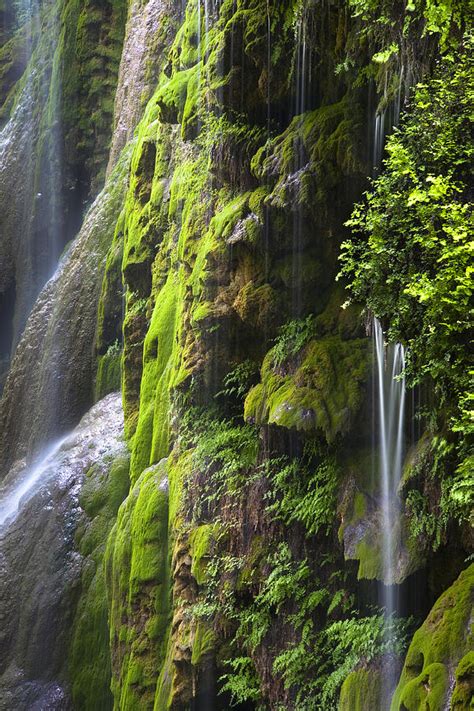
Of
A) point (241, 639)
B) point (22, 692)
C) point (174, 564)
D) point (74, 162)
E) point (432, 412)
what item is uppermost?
point (74, 162)

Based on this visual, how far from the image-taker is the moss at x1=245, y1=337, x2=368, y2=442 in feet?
25.2

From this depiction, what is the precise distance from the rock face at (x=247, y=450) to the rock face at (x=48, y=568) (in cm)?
4

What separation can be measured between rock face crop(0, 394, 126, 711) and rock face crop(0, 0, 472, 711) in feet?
0.14

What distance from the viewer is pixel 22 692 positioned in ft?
43.0

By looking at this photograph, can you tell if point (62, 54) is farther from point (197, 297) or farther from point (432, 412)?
point (432, 412)

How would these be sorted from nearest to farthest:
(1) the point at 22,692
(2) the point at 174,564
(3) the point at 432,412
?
(3) the point at 432,412 < (2) the point at 174,564 < (1) the point at 22,692

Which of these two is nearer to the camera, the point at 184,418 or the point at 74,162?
the point at 184,418

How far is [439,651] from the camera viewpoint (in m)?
5.39

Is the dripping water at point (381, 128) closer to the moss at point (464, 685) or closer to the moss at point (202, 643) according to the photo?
the moss at point (464, 685)

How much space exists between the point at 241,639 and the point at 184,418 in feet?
10.0

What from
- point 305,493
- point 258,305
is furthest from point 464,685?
point 258,305

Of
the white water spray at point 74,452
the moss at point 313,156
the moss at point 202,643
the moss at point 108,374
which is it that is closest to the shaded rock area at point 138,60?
the moss at point 108,374

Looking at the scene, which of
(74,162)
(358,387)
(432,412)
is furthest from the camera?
(74,162)

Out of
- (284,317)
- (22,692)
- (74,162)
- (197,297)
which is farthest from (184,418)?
(74,162)
